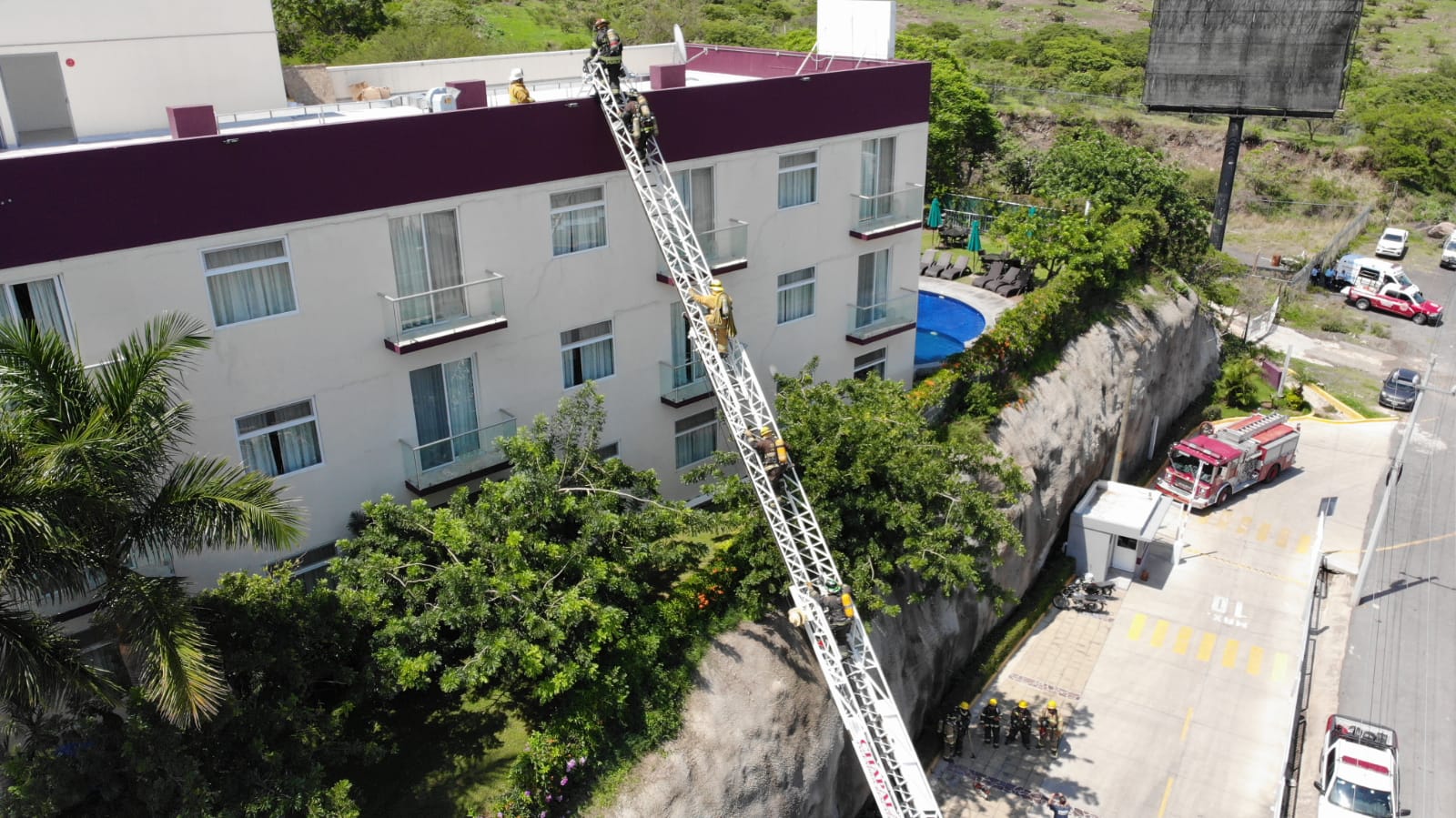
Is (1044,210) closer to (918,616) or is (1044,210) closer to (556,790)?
(918,616)

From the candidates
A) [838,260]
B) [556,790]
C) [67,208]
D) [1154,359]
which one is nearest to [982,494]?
[838,260]

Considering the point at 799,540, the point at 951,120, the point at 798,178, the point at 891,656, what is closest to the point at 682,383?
the point at 798,178

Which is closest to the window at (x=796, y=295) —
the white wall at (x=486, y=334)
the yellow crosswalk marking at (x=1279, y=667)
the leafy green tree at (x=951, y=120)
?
the white wall at (x=486, y=334)

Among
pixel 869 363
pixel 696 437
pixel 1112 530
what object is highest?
pixel 869 363

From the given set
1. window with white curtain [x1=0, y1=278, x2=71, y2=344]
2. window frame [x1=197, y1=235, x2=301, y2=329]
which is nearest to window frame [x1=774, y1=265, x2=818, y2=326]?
window frame [x1=197, y1=235, x2=301, y2=329]

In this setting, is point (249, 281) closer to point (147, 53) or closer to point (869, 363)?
point (147, 53)

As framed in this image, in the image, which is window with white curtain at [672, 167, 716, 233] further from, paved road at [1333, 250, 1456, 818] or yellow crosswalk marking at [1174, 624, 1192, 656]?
paved road at [1333, 250, 1456, 818]
